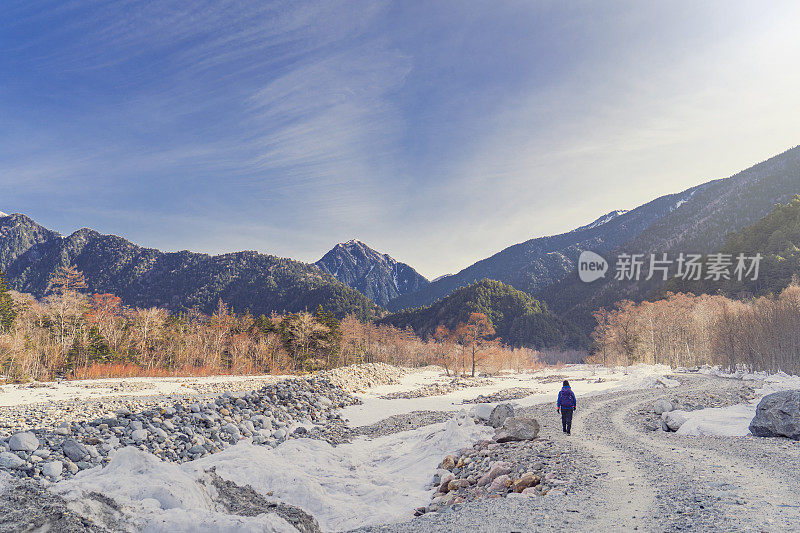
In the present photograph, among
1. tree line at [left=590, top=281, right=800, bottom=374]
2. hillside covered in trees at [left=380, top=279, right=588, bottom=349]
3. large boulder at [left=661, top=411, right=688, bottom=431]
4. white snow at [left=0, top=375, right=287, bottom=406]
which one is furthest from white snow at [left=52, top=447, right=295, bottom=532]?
hillside covered in trees at [left=380, top=279, right=588, bottom=349]

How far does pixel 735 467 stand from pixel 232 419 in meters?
15.3

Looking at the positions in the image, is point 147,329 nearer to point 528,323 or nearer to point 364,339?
point 364,339

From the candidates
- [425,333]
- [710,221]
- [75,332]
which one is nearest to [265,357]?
[75,332]

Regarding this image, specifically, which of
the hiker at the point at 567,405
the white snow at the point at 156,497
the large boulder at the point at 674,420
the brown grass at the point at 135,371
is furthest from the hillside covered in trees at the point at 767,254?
the white snow at the point at 156,497

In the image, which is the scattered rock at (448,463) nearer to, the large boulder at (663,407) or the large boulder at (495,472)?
the large boulder at (495,472)

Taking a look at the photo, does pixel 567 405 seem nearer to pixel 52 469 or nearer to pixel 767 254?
pixel 52 469

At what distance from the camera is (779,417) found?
423 inches

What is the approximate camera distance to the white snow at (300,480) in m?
4.75

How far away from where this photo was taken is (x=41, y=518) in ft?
12.5

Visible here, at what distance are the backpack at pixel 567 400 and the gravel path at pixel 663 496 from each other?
5.40ft

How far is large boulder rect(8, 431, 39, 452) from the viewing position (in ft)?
28.7

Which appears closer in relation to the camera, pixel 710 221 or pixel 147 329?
pixel 147 329

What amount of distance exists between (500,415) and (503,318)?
128 m

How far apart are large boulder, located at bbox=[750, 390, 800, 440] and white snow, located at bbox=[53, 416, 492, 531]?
755cm
